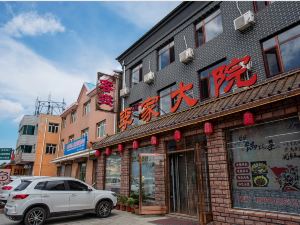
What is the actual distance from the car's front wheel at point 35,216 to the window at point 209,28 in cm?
1015

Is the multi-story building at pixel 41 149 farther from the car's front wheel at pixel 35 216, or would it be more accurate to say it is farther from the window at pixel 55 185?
the car's front wheel at pixel 35 216

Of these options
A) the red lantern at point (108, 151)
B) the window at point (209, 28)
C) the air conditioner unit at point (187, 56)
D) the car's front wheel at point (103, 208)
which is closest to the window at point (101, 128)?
the red lantern at point (108, 151)

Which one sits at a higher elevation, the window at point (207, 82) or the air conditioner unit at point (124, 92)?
the air conditioner unit at point (124, 92)

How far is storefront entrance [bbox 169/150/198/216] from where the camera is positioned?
10.3 meters

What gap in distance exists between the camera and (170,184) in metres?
11.3

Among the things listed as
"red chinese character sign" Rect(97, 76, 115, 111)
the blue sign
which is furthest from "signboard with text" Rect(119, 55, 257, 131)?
the blue sign

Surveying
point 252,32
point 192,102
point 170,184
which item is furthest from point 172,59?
point 170,184

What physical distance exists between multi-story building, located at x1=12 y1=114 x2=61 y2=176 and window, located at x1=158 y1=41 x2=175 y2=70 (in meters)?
21.5

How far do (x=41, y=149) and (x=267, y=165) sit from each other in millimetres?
29117

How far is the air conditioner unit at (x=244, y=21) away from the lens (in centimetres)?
995

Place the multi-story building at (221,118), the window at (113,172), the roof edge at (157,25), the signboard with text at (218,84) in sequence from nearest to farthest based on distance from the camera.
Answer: the multi-story building at (221,118), the signboard with text at (218,84), the roof edge at (157,25), the window at (113,172)

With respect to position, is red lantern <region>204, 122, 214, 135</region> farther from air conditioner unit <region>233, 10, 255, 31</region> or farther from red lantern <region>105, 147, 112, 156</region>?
red lantern <region>105, 147, 112, 156</region>

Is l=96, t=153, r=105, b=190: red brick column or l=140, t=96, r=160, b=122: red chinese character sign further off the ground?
l=140, t=96, r=160, b=122: red chinese character sign

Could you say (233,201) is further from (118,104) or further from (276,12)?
(118,104)
